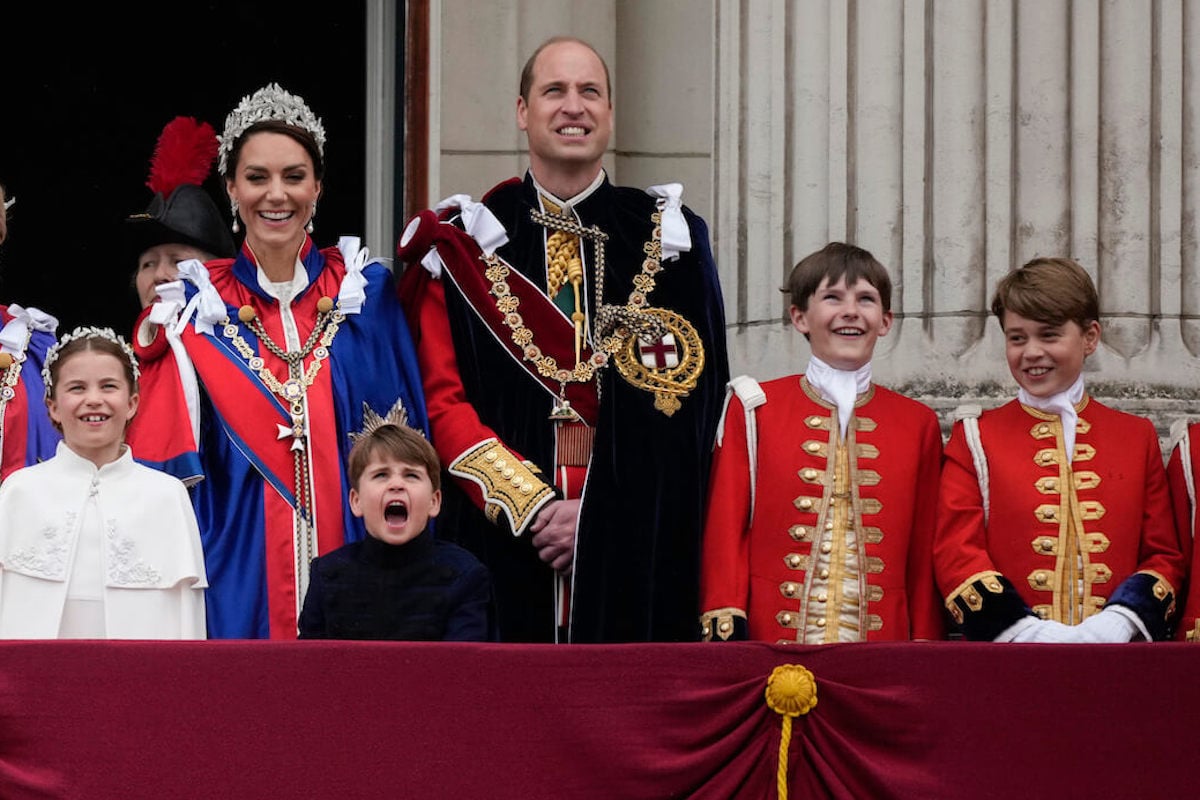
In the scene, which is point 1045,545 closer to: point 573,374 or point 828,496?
point 828,496

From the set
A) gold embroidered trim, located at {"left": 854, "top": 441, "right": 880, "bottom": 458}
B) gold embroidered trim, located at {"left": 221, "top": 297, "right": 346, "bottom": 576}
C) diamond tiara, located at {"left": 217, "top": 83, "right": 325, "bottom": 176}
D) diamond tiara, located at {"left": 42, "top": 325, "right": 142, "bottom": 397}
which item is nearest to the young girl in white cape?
diamond tiara, located at {"left": 42, "top": 325, "right": 142, "bottom": 397}

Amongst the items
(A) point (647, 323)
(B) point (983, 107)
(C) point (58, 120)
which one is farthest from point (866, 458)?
(C) point (58, 120)

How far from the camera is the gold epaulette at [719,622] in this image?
4223 mm

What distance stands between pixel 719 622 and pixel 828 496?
1.24 ft

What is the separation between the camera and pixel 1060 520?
171 inches

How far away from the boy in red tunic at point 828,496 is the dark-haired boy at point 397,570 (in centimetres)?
51

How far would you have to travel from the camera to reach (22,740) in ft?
12.1

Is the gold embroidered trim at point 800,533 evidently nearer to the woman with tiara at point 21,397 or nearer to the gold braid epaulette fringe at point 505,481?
the gold braid epaulette fringe at point 505,481

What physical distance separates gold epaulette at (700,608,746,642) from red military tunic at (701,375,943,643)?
11 mm

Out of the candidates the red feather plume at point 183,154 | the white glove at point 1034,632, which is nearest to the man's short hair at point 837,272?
the white glove at point 1034,632

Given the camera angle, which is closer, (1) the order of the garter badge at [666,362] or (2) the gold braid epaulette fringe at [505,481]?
(2) the gold braid epaulette fringe at [505,481]

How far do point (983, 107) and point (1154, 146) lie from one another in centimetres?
46

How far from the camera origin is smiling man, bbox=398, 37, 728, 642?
14.6ft

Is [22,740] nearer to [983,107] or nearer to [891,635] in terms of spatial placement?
[891,635]
